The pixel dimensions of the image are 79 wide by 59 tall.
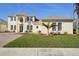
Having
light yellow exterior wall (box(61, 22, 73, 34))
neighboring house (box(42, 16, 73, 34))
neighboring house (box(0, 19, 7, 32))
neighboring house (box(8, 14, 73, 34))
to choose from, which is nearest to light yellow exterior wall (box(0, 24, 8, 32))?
neighboring house (box(0, 19, 7, 32))

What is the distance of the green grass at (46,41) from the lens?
15.6 m

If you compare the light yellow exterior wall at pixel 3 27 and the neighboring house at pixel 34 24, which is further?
the neighboring house at pixel 34 24

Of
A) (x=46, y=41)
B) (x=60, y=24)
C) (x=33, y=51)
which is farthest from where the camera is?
(x=60, y=24)

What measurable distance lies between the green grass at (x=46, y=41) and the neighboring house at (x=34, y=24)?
35 centimetres

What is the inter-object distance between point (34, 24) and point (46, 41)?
1220 mm

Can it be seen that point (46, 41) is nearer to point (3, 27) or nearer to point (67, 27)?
point (67, 27)

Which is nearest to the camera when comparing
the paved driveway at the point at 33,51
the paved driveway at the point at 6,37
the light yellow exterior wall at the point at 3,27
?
the paved driveway at the point at 33,51

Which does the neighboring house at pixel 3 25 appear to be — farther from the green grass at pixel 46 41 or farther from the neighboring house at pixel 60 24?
the neighboring house at pixel 60 24

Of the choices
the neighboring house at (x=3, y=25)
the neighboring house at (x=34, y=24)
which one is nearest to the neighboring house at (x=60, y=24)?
the neighboring house at (x=34, y=24)

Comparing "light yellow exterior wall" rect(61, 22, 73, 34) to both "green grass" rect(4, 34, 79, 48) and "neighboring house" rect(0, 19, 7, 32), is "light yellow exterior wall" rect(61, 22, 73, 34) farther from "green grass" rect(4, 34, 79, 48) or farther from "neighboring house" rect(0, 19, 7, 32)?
"neighboring house" rect(0, 19, 7, 32)

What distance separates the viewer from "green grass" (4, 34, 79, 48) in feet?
51.3

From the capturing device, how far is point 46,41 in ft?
51.8

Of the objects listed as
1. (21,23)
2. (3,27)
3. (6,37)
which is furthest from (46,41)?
(3,27)

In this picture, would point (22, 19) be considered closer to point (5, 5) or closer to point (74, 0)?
point (5, 5)
